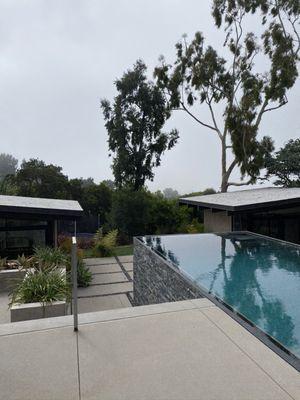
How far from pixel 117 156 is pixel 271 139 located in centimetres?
1217

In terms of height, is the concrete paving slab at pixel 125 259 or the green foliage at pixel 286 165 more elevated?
the green foliage at pixel 286 165

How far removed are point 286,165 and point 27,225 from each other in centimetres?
1937

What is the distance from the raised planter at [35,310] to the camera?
5863 mm

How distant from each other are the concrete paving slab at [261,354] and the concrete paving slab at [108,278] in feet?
27.0

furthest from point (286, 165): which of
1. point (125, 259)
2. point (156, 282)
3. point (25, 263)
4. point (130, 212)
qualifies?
point (25, 263)

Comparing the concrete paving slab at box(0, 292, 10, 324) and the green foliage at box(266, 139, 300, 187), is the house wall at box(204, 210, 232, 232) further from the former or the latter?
the concrete paving slab at box(0, 292, 10, 324)

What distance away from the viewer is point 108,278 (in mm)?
12312

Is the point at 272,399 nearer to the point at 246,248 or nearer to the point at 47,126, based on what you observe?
the point at 246,248

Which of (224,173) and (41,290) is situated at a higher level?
(224,173)

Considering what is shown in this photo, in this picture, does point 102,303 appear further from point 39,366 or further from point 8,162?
point 8,162

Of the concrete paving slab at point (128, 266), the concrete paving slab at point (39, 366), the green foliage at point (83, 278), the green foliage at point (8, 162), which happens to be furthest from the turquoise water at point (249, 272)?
the green foliage at point (8, 162)

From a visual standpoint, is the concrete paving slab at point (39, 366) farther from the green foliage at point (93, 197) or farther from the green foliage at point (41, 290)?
the green foliage at point (93, 197)

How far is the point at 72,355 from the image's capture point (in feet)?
10.3

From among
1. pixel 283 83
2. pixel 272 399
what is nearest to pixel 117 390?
pixel 272 399
